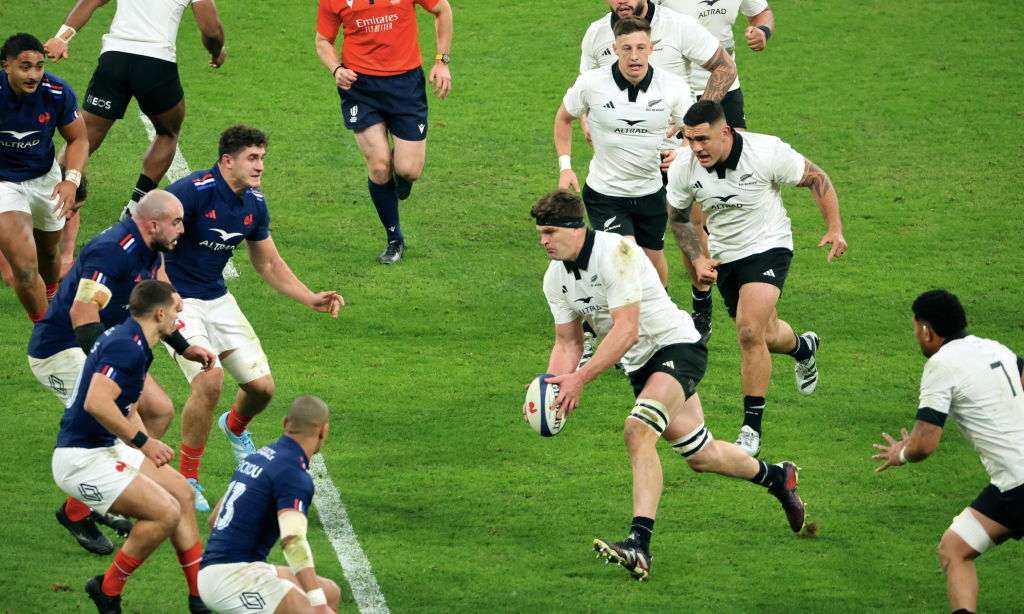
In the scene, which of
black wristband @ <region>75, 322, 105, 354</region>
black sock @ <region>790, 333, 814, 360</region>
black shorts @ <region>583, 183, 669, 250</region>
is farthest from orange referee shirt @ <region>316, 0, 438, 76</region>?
black wristband @ <region>75, 322, 105, 354</region>

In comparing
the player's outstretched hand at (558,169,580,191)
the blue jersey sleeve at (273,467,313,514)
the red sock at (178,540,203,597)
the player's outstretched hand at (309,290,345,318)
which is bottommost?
the red sock at (178,540,203,597)

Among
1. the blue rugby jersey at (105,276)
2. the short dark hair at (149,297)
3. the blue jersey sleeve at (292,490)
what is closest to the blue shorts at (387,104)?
the blue rugby jersey at (105,276)

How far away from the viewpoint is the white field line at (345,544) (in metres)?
7.58

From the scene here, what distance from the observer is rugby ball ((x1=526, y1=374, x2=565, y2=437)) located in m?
7.95

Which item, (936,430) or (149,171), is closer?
(936,430)

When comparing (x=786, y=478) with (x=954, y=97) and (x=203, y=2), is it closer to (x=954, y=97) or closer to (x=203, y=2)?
(x=203, y=2)

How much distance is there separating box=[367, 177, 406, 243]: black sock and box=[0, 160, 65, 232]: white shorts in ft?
10.2

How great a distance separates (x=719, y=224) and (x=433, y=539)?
10.8ft

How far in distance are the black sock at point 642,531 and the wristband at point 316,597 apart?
7.68 feet

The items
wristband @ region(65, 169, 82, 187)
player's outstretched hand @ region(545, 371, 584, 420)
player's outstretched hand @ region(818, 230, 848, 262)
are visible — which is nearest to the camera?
player's outstretched hand @ region(545, 371, 584, 420)

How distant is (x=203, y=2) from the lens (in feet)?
39.6

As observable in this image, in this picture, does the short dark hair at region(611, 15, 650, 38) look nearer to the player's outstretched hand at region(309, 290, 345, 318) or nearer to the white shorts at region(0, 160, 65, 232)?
the player's outstretched hand at region(309, 290, 345, 318)

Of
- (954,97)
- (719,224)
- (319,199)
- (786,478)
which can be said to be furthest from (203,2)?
(954,97)

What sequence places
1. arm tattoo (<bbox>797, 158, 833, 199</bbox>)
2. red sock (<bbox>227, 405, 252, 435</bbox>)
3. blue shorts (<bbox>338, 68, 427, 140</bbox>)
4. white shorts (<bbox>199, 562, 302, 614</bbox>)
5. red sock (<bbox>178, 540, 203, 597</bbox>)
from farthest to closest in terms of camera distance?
blue shorts (<bbox>338, 68, 427, 140</bbox>)
arm tattoo (<bbox>797, 158, 833, 199</bbox>)
red sock (<bbox>227, 405, 252, 435</bbox>)
red sock (<bbox>178, 540, 203, 597</bbox>)
white shorts (<bbox>199, 562, 302, 614</bbox>)
